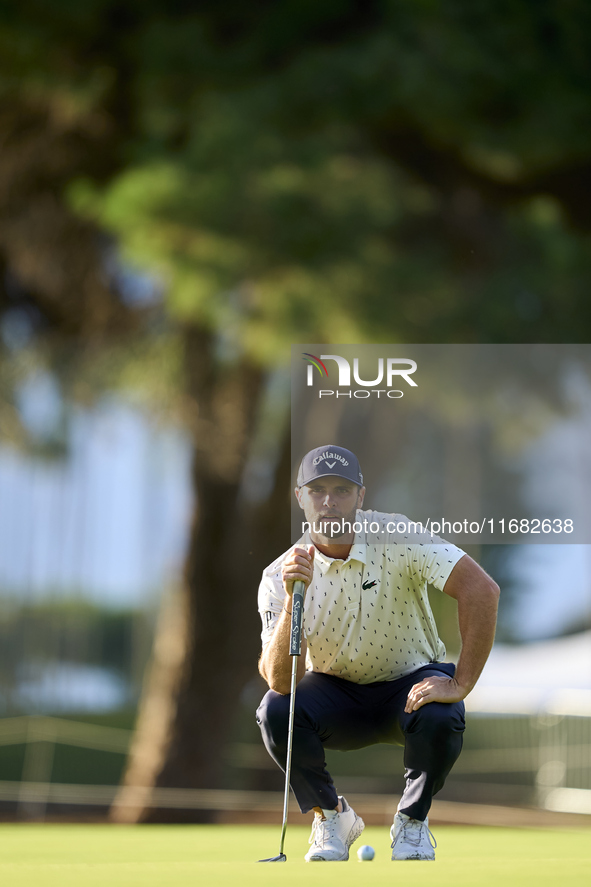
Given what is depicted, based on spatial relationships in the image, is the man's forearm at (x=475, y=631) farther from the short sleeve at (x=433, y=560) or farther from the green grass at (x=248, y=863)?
the green grass at (x=248, y=863)

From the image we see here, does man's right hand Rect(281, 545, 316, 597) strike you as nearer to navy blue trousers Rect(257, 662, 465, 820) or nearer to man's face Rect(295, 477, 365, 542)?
man's face Rect(295, 477, 365, 542)

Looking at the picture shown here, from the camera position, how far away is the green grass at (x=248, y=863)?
174 centimetres

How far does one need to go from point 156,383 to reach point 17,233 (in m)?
1.12

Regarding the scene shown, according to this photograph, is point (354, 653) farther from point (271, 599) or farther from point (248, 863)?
point (248, 863)

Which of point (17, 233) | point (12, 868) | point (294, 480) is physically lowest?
point (12, 868)

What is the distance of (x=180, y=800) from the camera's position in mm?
5535

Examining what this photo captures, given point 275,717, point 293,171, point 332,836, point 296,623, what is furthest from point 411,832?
point 293,171

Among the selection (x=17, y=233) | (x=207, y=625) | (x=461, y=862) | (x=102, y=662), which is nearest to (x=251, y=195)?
(x=17, y=233)

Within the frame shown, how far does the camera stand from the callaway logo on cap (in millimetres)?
1896

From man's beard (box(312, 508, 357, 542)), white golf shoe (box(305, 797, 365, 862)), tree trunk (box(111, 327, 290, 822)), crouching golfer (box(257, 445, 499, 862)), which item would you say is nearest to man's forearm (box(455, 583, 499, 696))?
crouching golfer (box(257, 445, 499, 862))

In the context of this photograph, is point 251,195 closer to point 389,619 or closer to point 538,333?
point 538,333

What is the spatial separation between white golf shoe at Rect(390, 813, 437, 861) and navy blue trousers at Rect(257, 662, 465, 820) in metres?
0.02

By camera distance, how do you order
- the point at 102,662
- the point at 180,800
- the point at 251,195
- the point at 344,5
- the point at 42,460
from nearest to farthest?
the point at 251,195 < the point at 344,5 < the point at 180,800 < the point at 42,460 < the point at 102,662

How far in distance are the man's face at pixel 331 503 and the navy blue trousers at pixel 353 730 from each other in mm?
283
